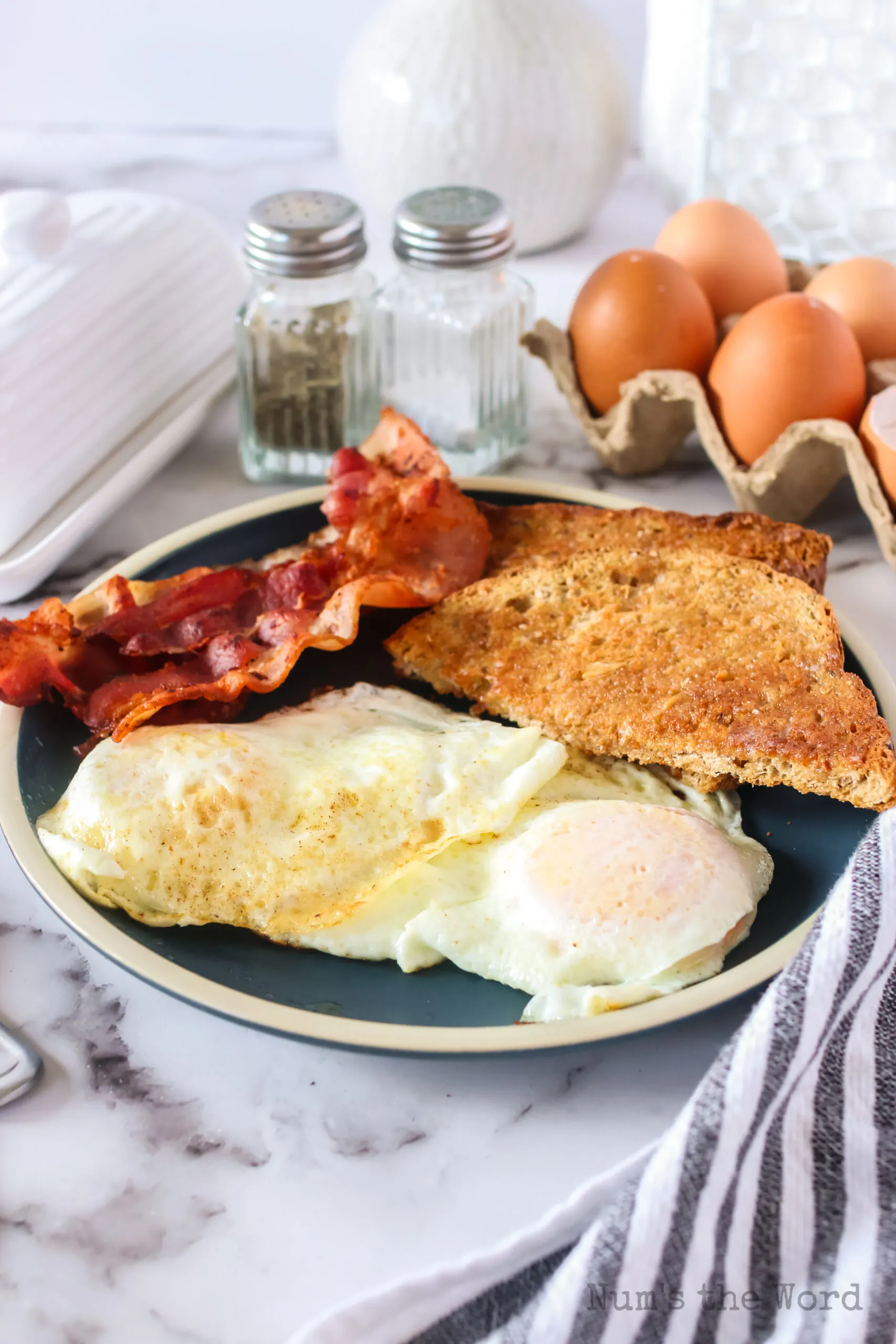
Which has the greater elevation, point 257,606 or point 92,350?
point 92,350

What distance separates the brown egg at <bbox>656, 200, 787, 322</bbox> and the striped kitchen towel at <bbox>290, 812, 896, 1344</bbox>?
1.60m

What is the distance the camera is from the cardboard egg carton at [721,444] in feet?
6.79

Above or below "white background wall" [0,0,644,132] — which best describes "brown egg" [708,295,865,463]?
below

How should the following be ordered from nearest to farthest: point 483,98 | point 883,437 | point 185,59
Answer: point 883,437 → point 483,98 → point 185,59

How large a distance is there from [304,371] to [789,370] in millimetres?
882

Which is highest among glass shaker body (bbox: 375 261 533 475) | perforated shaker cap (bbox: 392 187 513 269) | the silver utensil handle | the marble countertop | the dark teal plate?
perforated shaker cap (bbox: 392 187 513 269)

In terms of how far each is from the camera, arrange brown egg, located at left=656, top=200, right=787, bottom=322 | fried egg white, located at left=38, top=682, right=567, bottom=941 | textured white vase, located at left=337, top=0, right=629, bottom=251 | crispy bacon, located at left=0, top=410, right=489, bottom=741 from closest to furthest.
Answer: fried egg white, located at left=38, top=682, right=567, bottom=941 < crispy bacon, located at left=0, top=410, right=489, bottom=741 < brown egg, located at left=656, top=200, right=787, bottom=322 < textured white vase, located at left=337, top=0, right=629, bottom=251

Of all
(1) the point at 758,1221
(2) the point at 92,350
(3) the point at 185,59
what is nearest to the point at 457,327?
(2) the point at 92,350

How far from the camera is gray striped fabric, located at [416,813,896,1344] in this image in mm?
1042

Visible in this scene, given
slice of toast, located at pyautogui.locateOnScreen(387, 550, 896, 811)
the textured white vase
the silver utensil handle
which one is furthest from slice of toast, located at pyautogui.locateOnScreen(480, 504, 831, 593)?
the textured white vase

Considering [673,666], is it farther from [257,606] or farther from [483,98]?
[483,98]

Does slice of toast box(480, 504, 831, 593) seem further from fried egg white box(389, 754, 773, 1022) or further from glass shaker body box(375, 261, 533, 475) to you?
fried egg white box(389, 754, 773, 1022)

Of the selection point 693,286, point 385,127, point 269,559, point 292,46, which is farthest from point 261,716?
point 292,46

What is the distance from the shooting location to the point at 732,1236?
1.08 metres
